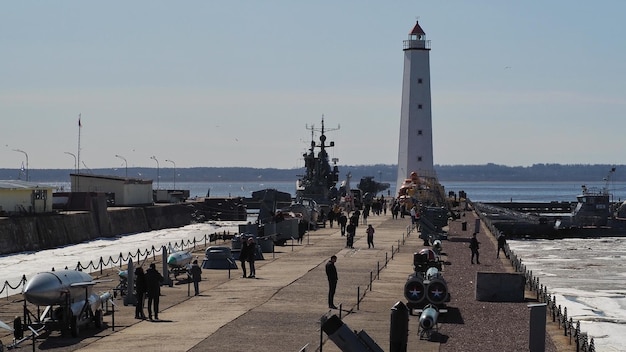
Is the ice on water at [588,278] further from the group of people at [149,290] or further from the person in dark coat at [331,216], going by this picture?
the person in dark coat at [331,216]

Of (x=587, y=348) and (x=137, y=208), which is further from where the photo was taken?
(x=137, y=208)

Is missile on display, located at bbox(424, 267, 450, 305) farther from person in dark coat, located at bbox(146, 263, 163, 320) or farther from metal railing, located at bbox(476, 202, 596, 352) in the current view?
person in dark coat, located at bbox(146, 263, 163, 320)

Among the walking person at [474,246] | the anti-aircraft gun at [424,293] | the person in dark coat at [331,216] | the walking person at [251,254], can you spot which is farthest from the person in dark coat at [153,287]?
the person in dark coat at [331,216]

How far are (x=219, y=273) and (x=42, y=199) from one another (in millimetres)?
29700

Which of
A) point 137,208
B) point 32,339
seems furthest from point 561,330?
point 137,208

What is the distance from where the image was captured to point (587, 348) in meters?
23.8

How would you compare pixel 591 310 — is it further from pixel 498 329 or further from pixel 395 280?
pixel 498 329

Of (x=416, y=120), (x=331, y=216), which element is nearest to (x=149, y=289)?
(x=331, y=216)

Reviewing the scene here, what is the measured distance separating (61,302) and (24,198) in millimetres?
41966

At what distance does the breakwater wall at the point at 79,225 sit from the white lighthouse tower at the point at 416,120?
20.7 metres

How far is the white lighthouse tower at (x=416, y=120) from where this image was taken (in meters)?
96.8

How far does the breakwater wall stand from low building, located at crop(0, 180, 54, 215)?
114 cm

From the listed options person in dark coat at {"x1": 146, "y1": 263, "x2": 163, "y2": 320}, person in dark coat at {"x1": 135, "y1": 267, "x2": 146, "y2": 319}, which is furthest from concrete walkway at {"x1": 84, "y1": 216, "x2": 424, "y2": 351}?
person in dark coat at {"x1": 135, "y1": 267, "x2": 146, "y2": 319}

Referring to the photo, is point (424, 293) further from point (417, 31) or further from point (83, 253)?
point (417, 31)
